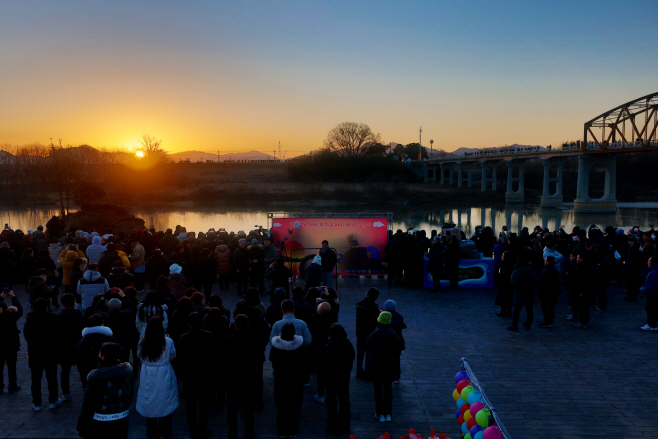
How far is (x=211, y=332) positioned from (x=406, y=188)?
258 feet

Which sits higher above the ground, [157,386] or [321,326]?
[321,326]

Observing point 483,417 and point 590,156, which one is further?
point 590,156

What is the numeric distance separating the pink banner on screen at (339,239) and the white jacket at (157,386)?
8600mm

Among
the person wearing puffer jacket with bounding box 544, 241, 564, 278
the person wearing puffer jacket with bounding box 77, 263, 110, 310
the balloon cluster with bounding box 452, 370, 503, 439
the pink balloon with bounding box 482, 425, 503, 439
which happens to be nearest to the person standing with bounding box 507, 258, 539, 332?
the person wearing puffer jacket with bounding box 544, 241, 564, 278

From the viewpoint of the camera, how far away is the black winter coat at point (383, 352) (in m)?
5.53

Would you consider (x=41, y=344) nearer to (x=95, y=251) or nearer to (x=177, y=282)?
(x=177, y=282)

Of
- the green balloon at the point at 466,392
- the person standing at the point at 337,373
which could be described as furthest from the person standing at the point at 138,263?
the green balloon at the point at 466,392

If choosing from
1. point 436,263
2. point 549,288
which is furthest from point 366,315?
point 436,263

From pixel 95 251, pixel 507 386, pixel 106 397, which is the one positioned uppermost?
pixel 95 251

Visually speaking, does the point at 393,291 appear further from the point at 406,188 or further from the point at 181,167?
the point at 181,167

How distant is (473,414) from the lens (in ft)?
14.3

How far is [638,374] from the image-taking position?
7219 millimetres

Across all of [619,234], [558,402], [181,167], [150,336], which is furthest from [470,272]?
[181,167]

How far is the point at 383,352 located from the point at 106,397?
301 centimetres
